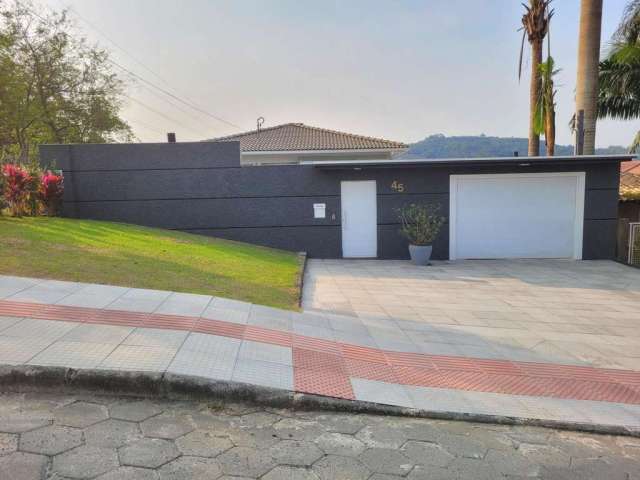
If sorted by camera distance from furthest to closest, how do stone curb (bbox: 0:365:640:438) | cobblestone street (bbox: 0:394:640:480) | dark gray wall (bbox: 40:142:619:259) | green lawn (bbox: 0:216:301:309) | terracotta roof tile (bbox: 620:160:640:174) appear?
1. terracotta roof tile (bbox: 620:160:640:174)
2. dark gray wall (bbox: 40:142:619:259)
3. green lawn (bbox: 0:216:301:309)
4. stone curb (bbox: 0:365:640:438)
5. cobblestone street (bbox: 0:394:640:480)

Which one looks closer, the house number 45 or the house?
the house number 45

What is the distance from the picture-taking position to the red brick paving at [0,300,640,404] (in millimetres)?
4355

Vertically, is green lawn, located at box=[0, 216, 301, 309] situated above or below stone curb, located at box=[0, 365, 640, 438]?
above

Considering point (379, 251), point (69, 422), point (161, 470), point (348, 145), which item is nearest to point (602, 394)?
point (161, 470)

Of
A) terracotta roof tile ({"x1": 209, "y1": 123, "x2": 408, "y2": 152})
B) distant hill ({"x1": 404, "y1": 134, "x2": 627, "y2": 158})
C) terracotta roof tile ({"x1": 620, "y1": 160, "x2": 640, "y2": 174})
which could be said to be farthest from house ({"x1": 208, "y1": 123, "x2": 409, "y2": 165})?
terracotta roof tile ({"x1": 620, "y1": 160, "x2": 640, "y2": 174})

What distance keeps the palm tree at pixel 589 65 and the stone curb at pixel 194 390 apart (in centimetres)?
1291

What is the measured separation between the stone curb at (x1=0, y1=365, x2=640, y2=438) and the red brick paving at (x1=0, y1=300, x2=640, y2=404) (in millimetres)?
262

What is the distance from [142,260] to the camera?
7961 mm

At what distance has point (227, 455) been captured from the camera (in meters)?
2.92

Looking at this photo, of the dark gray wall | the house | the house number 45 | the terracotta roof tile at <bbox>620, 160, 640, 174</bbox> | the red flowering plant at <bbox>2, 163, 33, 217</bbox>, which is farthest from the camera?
the terracotta roof tile at <bbox>620, 160, 640, 174</bbox>

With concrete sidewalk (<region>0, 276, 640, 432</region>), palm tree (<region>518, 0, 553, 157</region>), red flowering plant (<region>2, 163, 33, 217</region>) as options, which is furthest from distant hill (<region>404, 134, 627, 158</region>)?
concrete sidewalk (<region>0, 276, 640, 432</region>)

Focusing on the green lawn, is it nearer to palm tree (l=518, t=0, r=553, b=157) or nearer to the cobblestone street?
the cobblestone street

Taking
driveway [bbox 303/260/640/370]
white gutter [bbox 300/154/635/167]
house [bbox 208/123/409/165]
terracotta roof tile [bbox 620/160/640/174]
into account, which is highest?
house [bbox 208/123/409/165]

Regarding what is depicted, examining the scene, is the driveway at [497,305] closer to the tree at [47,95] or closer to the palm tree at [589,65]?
the palm tree at [589,65]
